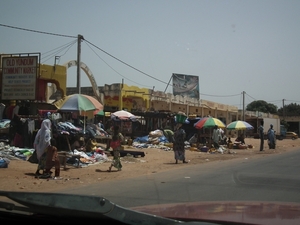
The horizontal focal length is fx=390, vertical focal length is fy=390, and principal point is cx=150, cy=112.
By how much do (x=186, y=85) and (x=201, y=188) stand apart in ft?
148

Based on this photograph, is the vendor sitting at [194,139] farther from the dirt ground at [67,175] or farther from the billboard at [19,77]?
the billboard at [19,77]

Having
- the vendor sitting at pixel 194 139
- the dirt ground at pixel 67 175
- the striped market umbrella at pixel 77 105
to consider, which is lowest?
the dirt ground at pixel 67 175

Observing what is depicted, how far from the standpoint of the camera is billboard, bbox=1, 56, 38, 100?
66.8 feet

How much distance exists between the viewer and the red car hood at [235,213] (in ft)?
9.90

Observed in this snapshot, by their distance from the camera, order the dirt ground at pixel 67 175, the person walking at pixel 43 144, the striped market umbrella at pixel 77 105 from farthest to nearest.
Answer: the striped market umbrella at pixel 77 105 → the person walking at pixel 43 144 → the dirt ground at pixel 67 175

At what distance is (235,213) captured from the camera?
336 centimetres

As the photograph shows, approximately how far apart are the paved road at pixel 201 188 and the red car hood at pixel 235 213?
4202 millimetres

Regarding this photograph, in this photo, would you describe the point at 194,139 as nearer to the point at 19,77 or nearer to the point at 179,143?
the point at 179,143

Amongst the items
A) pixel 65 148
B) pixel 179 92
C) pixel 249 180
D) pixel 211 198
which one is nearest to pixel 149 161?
pixel 65 148

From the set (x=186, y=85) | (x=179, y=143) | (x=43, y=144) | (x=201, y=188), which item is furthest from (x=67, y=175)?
(x=186, y=85)

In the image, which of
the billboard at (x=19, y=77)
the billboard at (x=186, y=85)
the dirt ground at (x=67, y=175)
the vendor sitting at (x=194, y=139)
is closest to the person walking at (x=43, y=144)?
the dirt ground at (x=67, y=175)

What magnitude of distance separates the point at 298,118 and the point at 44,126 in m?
75.0

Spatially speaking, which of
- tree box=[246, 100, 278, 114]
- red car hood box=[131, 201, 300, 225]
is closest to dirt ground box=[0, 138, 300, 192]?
red car hood box=[131, 201, 300, 225]

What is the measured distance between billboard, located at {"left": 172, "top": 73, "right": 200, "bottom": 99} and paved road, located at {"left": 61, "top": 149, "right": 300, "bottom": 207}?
40.3 metres
